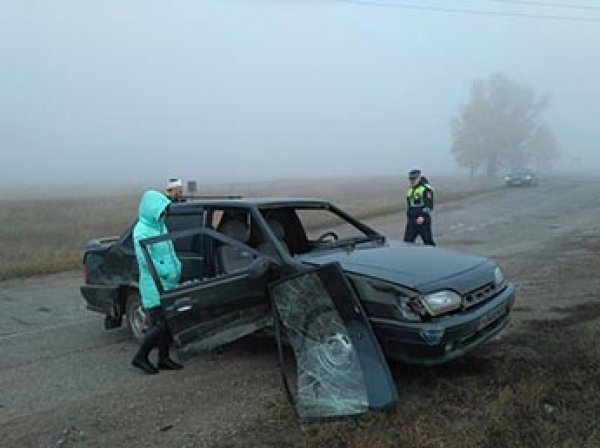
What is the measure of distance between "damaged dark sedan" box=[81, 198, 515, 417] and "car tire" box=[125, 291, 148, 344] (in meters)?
0.83

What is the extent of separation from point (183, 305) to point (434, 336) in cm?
200

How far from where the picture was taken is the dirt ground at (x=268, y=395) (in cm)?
404

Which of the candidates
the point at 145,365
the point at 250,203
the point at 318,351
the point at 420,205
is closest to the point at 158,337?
the point at 145,365

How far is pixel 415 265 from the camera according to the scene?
16.9 ft

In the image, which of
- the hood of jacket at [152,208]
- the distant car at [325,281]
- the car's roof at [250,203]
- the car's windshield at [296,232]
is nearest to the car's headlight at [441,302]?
the distant car at [325,281]

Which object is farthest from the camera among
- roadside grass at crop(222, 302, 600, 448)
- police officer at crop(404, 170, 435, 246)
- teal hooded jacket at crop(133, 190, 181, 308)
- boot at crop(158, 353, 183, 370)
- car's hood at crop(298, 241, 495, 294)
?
police officer at crop(404, 170, 435, 246)

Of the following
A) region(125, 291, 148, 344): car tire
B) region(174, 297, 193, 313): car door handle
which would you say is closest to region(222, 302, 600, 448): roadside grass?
region(174, 297, 193, 313): car door handle

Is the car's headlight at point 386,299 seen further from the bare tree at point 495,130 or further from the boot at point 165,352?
the bare tree at point 495,130

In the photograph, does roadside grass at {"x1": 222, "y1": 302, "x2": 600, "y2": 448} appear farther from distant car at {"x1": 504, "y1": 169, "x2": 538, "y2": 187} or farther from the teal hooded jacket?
distant car at {"x1": 504, "y1": 169, "x2": 538, "y2": 187}

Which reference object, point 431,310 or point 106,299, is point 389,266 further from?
point 106,299

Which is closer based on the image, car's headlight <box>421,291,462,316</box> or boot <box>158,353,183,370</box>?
car's headlight <box>421,291,462,316</box>

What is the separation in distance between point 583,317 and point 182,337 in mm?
4231

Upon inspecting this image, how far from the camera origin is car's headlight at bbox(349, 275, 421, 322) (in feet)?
15.3

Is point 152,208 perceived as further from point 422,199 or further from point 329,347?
point 422,199
